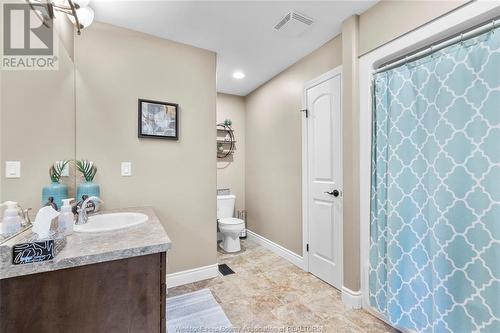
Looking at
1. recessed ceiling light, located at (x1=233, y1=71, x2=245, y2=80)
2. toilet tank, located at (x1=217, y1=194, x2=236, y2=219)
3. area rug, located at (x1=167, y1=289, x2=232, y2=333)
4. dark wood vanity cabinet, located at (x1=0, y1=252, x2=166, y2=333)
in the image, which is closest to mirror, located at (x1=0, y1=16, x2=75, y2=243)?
dark wood vanity cabinet, located at (x1=0, y1=252, x2=166, y2=333)

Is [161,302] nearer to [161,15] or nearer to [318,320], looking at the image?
[318,320]

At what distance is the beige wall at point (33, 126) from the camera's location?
905mm

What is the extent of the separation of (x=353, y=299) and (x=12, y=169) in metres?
2.30

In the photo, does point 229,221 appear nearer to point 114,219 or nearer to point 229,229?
point 229,229

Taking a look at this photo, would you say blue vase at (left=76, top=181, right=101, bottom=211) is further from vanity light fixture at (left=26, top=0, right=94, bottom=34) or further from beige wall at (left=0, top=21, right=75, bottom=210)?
vanity light fixture at (left=26, top=0, right=94, bottom=34)

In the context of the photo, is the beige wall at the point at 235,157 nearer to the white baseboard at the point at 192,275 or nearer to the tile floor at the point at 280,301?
the tile floor at the point at 280,301

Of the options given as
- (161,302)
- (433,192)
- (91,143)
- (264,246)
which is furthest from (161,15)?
(264,246)

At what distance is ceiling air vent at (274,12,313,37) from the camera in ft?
6.28

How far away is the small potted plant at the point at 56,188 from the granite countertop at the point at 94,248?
1.01 feet

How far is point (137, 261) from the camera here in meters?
0.99

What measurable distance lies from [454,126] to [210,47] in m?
2.15

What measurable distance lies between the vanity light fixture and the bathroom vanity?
1.11m

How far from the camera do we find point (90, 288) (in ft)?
2.95

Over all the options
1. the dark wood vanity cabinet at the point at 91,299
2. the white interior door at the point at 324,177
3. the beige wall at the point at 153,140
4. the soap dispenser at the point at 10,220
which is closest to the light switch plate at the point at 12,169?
the soap dispenser at the point at 10,220
